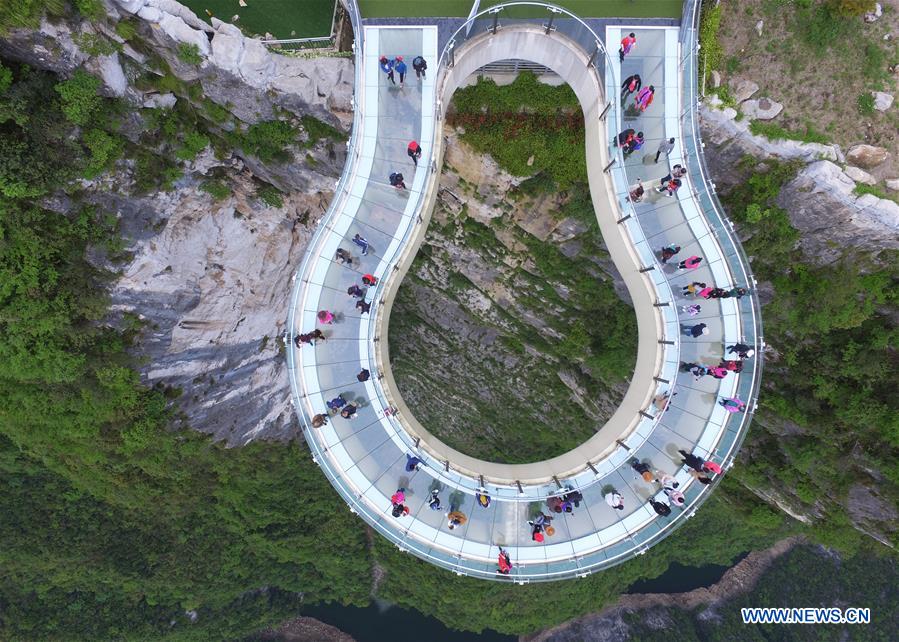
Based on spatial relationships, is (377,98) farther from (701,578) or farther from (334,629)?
(701,578)

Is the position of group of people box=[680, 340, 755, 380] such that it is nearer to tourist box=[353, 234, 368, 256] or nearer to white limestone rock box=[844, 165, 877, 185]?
white limestone rock box=[844, 165, 877, 185]

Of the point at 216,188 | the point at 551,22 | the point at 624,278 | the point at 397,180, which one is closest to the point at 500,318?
the point at 624,278

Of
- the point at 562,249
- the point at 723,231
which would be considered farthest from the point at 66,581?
the point at 723,231

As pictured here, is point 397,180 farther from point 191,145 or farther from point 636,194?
point 636,194

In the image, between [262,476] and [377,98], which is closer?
[377,98]

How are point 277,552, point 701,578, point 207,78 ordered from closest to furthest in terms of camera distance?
point 207,78 → point 277,552 → point 701,578

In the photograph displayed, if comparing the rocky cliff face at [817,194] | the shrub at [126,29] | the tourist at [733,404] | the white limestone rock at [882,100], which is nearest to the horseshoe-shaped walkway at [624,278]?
the tourist at [733,404]

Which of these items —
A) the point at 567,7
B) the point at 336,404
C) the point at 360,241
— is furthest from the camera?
the point at 336,404
